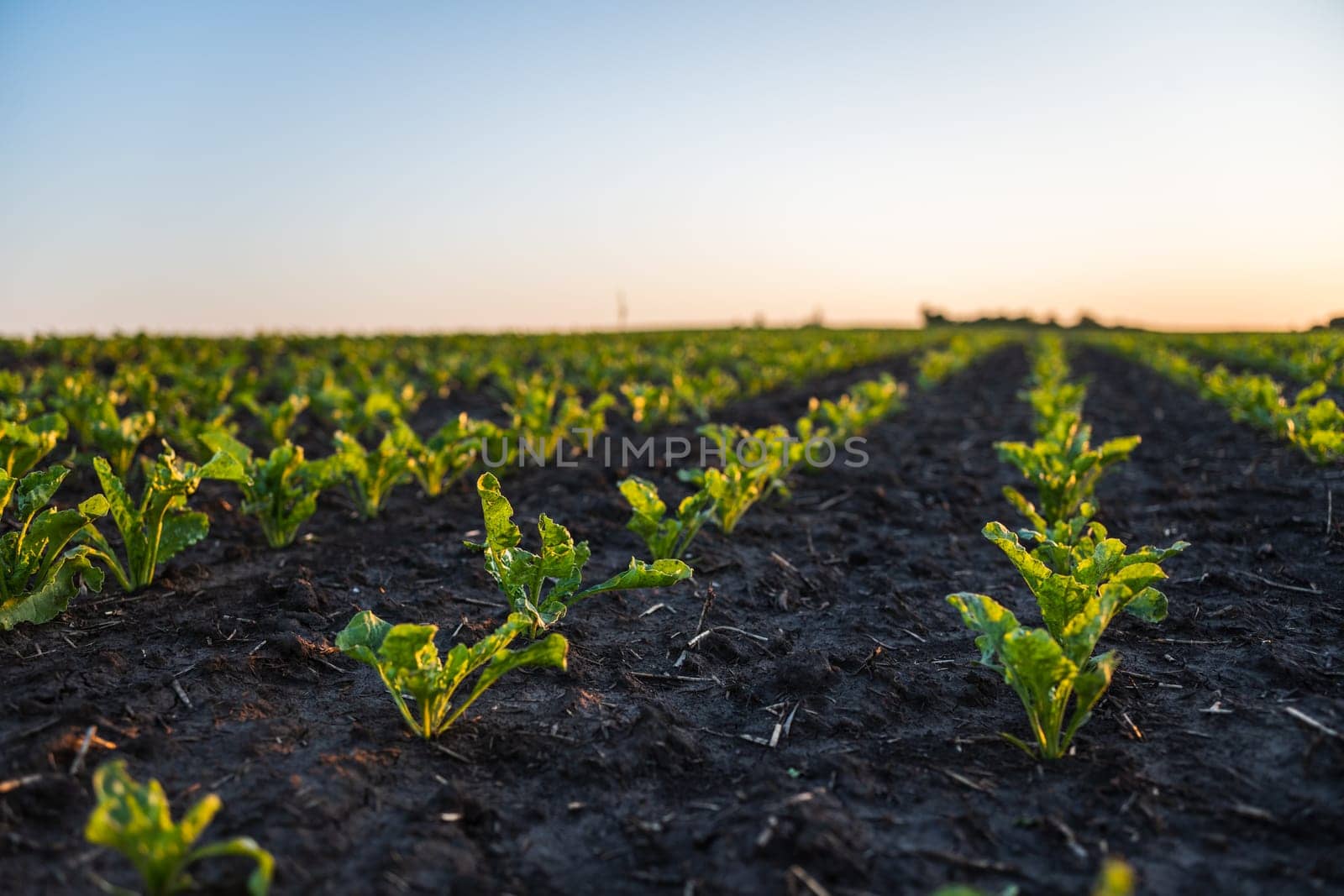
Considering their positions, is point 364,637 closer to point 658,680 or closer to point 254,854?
point 254,854

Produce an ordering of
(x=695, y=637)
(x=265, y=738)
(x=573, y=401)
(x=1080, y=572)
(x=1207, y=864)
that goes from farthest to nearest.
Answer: (x=573, y=401)
(x=695, y=637)
(x=1080, y=572)
(x=265, y=738)
(x=1207, y=864)

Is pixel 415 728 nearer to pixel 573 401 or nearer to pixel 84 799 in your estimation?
pixel 84 799

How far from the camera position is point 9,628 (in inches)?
127

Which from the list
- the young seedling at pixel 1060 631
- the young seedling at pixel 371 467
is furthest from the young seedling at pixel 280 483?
the young seedling at pixel 1060 631

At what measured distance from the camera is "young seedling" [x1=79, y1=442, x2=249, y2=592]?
3.54m

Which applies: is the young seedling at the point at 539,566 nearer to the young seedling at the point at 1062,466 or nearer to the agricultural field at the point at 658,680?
the agricultural field at the point at 658,680

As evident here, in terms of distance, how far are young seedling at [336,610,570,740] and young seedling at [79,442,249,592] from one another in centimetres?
142

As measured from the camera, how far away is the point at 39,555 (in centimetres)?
331

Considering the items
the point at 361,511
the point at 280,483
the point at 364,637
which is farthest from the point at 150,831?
the point at 361,511

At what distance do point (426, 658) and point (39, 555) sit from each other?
72.2 inches

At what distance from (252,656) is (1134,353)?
22.3m

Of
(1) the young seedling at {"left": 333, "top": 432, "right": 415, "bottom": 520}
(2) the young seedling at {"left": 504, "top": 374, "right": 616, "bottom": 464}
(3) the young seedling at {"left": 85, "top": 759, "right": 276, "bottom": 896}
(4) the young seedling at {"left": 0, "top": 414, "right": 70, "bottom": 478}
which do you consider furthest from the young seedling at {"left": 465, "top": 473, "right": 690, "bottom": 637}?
(2) the young seedling at {"left": 504, "top": 374, "right": 616, "bottom": 464}

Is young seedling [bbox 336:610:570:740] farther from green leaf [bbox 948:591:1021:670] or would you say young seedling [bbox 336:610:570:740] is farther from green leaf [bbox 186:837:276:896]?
green leaf [bbox 948:591:1021:670]

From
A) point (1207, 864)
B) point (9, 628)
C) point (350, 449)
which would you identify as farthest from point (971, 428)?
point (9, 628)
